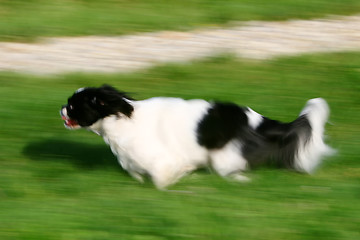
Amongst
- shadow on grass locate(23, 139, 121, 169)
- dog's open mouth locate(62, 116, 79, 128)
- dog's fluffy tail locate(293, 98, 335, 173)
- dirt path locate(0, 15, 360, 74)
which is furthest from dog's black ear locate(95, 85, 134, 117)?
dirt path locate(0, 15, 360, 74)

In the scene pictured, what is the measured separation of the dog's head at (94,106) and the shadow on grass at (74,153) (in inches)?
26.0

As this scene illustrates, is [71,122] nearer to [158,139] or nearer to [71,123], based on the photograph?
[71,123]

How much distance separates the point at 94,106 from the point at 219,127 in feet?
3.44

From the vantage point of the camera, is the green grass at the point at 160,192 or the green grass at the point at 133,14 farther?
the green grass at the point at 133,14

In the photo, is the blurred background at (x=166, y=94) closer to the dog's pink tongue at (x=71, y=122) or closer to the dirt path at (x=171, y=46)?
the dirt path at (x=171, y=46)

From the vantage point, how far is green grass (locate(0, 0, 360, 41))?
1078 centimetres

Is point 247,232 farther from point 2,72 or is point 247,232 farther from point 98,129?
point 2,72

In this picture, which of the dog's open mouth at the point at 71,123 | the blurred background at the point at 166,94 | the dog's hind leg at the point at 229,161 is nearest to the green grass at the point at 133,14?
the blurred background at the point at 166,94

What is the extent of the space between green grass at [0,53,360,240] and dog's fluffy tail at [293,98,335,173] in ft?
0.39

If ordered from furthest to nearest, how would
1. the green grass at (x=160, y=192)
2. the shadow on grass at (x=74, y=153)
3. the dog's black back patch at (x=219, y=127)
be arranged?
the shadow on grass at (x=74, y=153)
the dog's black back patch at (x=219, y=127)
the green grass at (x=160, y=192)

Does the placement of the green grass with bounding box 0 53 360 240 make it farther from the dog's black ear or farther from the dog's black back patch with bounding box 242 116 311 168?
the dog's black ear

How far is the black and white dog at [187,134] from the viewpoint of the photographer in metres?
5.57

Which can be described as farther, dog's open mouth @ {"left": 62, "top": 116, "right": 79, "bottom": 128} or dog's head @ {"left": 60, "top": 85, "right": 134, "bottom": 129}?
dog's open mouth @ {"left": 62, "top": 116, "right": 79, "bottom": 128}

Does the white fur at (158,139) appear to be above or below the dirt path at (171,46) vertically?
below
